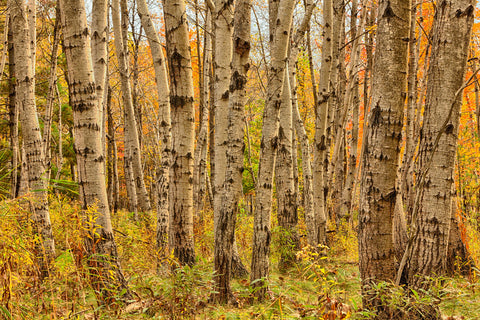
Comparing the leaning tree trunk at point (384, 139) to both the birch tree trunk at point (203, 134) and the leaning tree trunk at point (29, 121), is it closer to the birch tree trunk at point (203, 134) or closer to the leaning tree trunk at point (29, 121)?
the leaning tree trunk at point (29, 121)

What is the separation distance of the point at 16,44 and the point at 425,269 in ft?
19.5

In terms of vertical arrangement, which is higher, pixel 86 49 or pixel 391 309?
pixel 86 49

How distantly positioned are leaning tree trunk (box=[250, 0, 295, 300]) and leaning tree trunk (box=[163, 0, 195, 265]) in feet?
3.13

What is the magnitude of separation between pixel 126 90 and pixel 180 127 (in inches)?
205

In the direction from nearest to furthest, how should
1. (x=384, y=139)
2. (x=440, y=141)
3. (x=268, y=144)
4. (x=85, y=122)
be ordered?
(x=384, y=139), (x=440, y=141), (x=85, y=122), (x=268, y=144)

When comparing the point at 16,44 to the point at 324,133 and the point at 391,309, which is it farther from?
the point at 391,309

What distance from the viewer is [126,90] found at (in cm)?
880

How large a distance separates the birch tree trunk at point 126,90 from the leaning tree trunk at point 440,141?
22.6 feet

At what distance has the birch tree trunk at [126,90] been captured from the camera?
26.8 feet

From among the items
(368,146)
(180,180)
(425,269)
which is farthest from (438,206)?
(180,180)

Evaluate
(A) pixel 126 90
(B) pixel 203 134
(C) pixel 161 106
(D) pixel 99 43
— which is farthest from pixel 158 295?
(A) pixel 126 90

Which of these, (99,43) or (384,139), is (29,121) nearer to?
(99,43)

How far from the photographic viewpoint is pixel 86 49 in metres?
3.44

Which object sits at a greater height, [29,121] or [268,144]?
[29,121]
